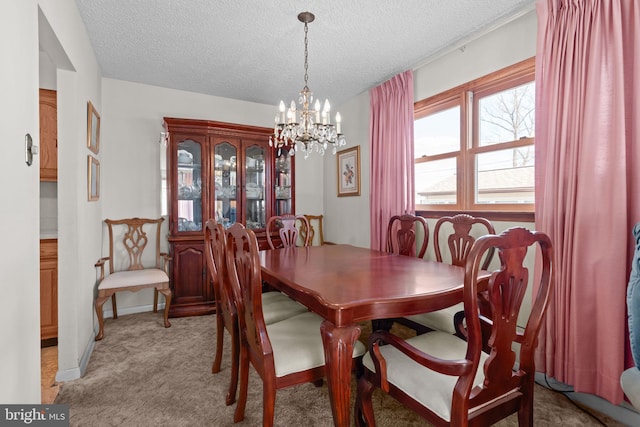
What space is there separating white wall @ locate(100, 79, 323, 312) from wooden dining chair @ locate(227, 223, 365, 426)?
2450mm

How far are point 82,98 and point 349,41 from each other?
205 cm

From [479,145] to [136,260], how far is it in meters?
3.51

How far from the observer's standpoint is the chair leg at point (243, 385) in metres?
1.60

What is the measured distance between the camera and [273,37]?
99.4 inches

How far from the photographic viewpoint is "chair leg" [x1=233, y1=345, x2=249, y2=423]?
63.1 inches

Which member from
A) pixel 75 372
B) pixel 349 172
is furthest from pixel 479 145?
pixel 75 372

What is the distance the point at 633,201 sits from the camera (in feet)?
5.41

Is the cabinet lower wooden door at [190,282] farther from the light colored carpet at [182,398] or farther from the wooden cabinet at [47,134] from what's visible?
the wooden cabinet at [47,134]

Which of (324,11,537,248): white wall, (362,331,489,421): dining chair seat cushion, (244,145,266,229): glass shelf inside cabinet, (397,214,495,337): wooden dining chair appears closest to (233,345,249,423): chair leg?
(362,331,489,421): dining chair seat cushion

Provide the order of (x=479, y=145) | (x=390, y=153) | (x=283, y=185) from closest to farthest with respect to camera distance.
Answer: (x=479, y=145) < (x=390, y=153) < (x=283, y=185)

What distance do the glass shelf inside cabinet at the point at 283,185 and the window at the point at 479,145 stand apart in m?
1.60

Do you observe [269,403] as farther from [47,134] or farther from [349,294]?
[47,134]

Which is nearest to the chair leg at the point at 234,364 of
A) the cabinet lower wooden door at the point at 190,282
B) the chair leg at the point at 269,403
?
the chair leg at the point at 269,403

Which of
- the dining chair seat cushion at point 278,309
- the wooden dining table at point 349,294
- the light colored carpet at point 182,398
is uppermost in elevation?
the wooden dining table at point 349,294
